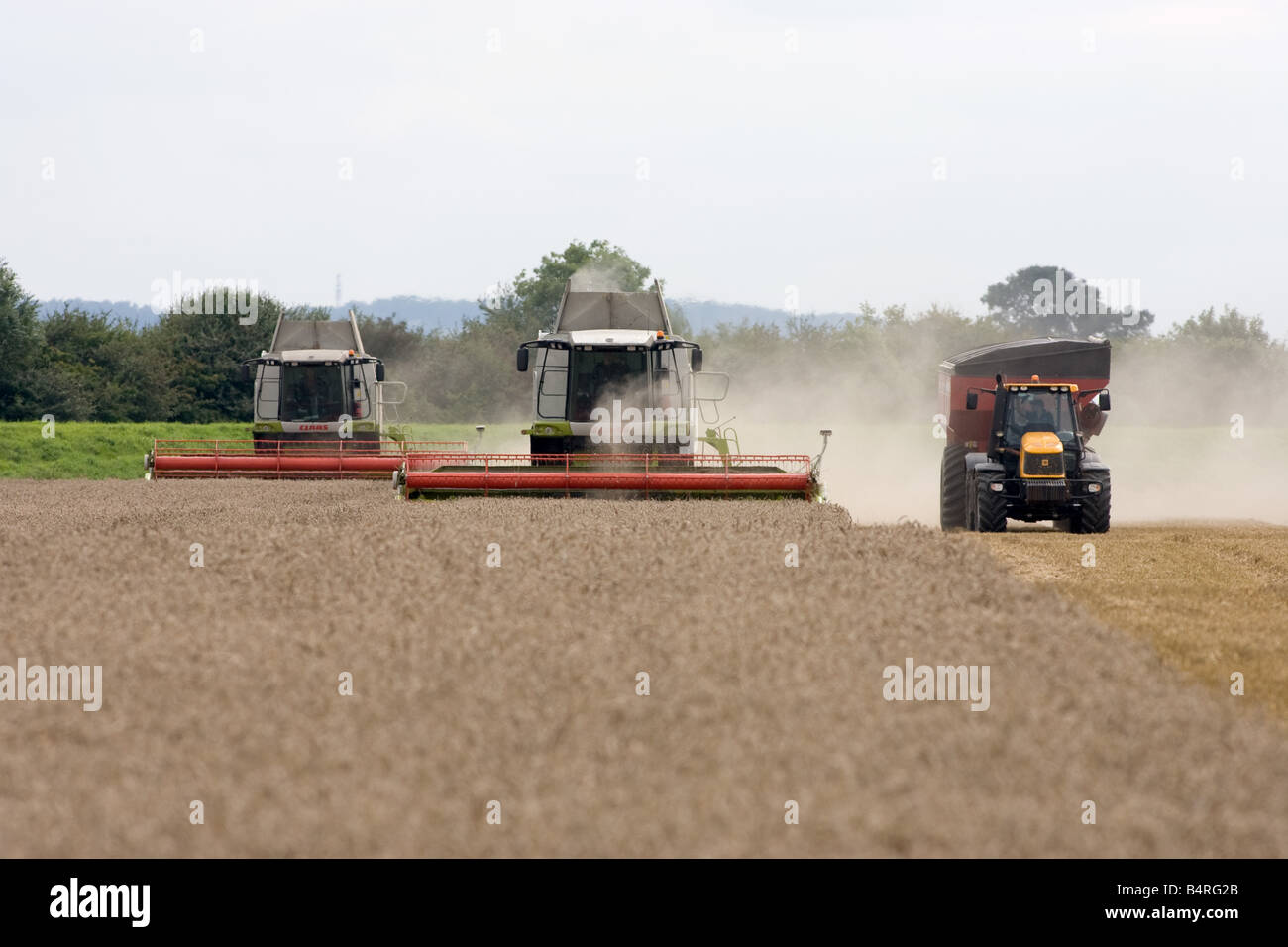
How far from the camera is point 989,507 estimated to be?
663 inches

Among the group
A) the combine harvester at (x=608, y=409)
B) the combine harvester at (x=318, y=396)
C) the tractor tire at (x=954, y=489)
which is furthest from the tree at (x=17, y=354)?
the tractor tire at (x=954, y=489)

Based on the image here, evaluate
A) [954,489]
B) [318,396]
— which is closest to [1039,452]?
[954,489]

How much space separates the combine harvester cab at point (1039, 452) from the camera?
16828 millimetres

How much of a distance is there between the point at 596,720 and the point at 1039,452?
38.3ft

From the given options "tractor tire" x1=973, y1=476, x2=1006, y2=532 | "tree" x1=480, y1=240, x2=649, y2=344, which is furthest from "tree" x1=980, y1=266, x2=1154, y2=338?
"tractor tire" x1=973, y1=476, x2=1006, y2=532

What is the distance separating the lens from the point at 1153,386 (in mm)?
54219

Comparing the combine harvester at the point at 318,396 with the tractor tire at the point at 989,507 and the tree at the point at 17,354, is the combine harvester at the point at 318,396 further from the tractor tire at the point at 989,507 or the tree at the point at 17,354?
the tree at the point at 17,354

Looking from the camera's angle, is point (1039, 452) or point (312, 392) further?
point (312, 392)

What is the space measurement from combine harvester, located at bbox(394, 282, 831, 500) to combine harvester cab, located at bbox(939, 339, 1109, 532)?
84.4 inches

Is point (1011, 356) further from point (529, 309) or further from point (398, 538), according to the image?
point (529, 309)

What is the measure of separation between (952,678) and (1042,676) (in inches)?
22.1

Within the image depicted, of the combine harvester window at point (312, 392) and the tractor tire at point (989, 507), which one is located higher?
the combine harvester window at point (312, 392)

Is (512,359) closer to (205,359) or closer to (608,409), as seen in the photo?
(205,359)

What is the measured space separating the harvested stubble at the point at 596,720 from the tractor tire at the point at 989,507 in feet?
18.4
